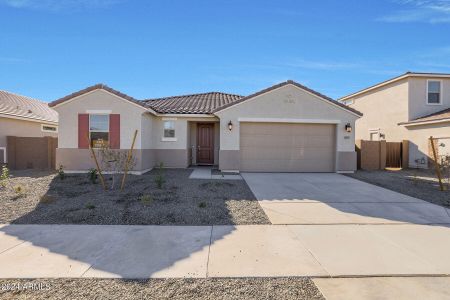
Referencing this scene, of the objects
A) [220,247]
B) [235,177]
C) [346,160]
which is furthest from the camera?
[346,160]

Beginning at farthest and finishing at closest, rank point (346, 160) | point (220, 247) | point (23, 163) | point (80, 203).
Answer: point (23, 163), point (346, 160), point (80, 203), point (220, 247)

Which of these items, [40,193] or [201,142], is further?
[201,142]

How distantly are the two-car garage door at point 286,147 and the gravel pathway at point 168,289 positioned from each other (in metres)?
10.0

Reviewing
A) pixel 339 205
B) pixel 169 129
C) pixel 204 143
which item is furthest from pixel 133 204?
pixel 204 143

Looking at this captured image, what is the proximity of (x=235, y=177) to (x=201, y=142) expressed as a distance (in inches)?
189

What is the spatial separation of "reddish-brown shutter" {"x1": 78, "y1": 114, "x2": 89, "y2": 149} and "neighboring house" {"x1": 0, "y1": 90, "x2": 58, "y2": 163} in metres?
5.69

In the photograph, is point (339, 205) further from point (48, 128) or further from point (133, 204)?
point (48, 128)

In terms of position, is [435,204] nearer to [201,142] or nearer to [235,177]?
[235,177]

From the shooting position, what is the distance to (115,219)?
579 centimetres

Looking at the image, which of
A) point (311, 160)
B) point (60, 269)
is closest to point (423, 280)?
point (60, 269)

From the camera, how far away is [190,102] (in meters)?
16.8

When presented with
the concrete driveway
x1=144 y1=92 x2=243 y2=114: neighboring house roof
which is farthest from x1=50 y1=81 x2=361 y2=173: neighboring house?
the concrete driveway

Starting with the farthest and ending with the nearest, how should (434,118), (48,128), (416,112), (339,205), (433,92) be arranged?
(48,128) < (433,92) < (416,112) < (434,118) < (339,205)

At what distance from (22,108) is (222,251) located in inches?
777
